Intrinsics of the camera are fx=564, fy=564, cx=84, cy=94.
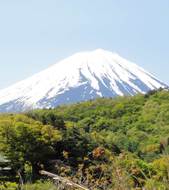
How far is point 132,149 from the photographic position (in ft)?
237

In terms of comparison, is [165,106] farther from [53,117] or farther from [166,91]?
[53,117]

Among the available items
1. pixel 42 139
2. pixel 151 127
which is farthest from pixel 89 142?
pixel 151 127

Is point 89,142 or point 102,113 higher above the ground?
point 102,113

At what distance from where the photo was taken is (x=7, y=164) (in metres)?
36.4

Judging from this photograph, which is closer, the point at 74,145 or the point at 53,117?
the point at 74,145

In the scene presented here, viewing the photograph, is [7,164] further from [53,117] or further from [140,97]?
[140,97]

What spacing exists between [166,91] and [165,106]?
14.8 m

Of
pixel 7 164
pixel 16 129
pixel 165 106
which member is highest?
pixel 165 106

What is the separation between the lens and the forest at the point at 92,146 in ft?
13.8

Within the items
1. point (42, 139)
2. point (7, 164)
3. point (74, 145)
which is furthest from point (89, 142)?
point (7, 164)

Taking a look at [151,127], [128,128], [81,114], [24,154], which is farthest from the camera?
[81,114]

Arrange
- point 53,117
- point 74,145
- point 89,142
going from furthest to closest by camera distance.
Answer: point 53,117 → point 89,142 → point 74,145

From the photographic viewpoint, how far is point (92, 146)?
54.3m

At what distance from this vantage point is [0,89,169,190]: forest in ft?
13.8
